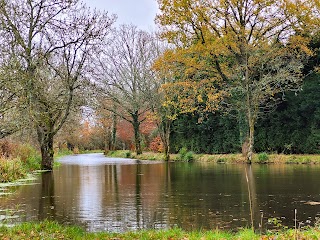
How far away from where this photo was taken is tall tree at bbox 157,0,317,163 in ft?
86.7

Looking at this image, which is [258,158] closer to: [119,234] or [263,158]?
[263,158]

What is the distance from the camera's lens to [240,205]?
1127cm

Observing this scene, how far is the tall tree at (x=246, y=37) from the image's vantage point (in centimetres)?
2644

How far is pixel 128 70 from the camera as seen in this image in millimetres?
44812

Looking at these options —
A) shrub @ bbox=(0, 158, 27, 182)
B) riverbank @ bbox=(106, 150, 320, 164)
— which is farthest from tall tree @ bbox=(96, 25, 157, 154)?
shrub @ bbox=(0, 158, 27, 182)

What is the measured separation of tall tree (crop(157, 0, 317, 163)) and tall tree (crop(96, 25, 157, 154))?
15.1 m

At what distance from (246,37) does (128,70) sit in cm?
1971

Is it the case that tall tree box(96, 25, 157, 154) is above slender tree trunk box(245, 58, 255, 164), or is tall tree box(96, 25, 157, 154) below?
above

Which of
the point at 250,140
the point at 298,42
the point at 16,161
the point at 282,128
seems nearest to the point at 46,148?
the point at 16,161

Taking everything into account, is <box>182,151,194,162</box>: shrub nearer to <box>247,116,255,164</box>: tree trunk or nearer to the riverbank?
the riverbank

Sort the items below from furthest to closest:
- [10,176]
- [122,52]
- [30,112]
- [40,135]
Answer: [122,52] → [40,135] → [10,176] → [30,112]

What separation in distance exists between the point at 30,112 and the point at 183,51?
54.1ft

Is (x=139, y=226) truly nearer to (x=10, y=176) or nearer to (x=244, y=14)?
(x=10, y=176)

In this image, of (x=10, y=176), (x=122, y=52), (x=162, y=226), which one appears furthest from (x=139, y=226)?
(x=122, y=52)
